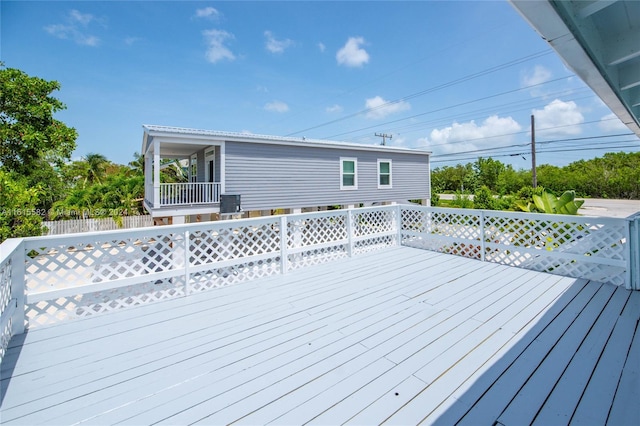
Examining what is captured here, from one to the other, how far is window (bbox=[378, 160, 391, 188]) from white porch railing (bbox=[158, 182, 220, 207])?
23.8 ft

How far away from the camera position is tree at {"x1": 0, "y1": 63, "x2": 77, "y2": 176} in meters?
12.4

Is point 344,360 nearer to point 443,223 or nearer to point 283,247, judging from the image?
point 283,247

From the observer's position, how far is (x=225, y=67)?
1540 centimetres

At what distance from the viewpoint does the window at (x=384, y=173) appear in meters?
12.9

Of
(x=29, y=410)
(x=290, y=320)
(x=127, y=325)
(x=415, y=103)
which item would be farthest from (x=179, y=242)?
(x=415, y=103)

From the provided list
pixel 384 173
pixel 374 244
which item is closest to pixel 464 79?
pixel 384 173

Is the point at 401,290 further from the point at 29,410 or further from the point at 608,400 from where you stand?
the point at 29,410

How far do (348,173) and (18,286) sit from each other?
10.5 m

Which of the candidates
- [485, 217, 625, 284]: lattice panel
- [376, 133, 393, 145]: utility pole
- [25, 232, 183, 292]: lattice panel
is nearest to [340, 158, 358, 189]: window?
[485, 217, 625, 284]: lattice panel

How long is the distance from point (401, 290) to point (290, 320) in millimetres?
1688

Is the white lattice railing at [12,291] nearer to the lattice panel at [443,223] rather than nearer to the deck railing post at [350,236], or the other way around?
the deck railing post at [350,236]

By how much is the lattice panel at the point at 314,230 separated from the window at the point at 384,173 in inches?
288

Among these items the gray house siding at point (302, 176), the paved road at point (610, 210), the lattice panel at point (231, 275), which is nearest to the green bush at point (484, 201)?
the gray house siding at point (302, 176)

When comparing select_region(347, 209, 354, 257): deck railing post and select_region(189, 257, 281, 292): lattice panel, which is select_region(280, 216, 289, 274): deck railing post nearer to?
select_region(189, 257, 281, 292): lattice panel
